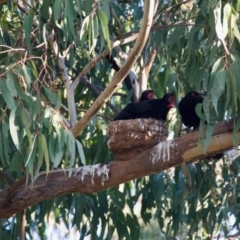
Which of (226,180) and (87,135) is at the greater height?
(87,135)

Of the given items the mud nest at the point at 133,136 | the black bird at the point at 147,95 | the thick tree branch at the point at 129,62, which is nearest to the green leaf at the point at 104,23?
the thick tree branch at the point at 129,62

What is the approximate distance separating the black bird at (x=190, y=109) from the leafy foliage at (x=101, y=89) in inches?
3.3

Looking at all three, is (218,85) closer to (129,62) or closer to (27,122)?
(129,62)

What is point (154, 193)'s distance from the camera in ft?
18.4

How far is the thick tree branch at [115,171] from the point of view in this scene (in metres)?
3.94

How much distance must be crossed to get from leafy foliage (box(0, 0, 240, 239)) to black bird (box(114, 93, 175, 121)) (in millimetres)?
113

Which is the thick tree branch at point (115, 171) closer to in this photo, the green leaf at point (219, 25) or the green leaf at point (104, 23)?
the green leaf at point (219, 25)

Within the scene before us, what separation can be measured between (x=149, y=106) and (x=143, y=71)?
364mm

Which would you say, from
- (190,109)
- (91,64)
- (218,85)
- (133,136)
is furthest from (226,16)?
(190,109)

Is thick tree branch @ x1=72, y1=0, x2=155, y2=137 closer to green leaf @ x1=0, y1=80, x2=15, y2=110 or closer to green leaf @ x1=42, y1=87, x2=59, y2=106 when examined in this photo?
green leaf @ x1=42, y1=87, x2=59, y2=106

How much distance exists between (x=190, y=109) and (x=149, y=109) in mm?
382

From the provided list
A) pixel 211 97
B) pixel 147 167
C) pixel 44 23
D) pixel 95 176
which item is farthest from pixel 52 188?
pixel 211 97

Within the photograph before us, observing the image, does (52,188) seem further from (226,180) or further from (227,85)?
(226,180)

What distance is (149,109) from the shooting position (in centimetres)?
536
